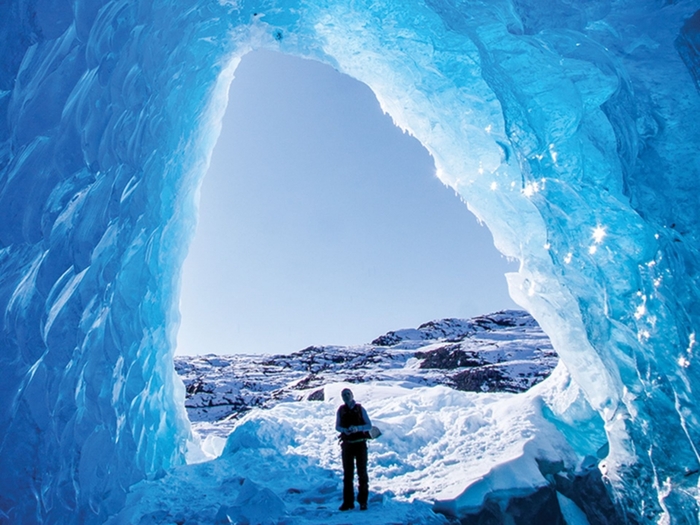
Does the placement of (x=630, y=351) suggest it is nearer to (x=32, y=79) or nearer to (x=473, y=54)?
(x=473, y=54)

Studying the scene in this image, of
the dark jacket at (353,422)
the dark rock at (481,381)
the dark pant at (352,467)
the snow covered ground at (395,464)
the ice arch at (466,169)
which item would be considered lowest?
the dark rock at (481,381)

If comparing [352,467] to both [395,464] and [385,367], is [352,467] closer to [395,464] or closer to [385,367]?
[395,464]

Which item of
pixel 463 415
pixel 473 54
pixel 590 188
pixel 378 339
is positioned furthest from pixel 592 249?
pixel 378 339

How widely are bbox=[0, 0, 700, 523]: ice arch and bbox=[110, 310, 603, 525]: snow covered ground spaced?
2.34 ft

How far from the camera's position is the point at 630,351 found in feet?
14.9

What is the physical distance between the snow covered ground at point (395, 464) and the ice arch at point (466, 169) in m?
0.71

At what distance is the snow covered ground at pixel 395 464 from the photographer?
14.4 ft

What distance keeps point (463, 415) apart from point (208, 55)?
7.35m

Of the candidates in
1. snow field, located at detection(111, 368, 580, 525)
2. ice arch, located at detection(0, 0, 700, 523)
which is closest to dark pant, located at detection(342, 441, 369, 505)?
snow field, located at detection(111, 368, 580, 525)

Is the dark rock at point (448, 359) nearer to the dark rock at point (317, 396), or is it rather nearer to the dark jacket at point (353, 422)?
the dark rock at point (317, 396)

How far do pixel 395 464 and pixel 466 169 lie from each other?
15.1 ft

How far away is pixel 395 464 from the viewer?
596 cm

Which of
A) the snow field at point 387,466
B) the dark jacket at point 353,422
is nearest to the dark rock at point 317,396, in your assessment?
the snow field at point 387,466

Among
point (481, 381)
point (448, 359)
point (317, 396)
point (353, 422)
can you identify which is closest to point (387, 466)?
point (353, 422)
